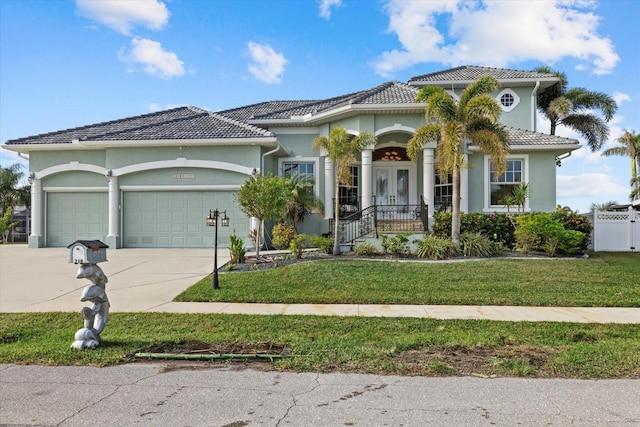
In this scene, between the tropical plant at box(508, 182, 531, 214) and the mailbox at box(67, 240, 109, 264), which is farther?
the tropical plant at box(508, 182, 531, 214)

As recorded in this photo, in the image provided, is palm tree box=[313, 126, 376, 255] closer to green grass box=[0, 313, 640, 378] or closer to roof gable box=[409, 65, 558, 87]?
→ green grass box=[0, 313, 640, 378]

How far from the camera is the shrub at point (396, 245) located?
14.0 metres

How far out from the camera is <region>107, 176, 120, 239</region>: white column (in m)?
17.3

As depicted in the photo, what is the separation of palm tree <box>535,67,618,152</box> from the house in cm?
781

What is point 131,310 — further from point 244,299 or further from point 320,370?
point 320,370

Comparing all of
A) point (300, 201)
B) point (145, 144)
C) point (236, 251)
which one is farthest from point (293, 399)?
point (145, 144)

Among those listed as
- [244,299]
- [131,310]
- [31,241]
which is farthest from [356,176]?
[31,241]

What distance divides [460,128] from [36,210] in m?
17.1

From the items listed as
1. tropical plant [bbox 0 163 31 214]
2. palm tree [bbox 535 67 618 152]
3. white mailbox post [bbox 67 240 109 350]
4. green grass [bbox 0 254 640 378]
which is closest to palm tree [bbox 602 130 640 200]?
palm tree [bbox 535 67 618 152]

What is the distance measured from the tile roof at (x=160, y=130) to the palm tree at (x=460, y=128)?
20.3 feet

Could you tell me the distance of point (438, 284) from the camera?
10.2 metres

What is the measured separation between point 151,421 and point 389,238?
37.3 ft

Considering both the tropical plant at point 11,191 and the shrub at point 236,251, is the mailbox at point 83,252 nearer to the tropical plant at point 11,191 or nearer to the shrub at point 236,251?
the shrub at point 236,251

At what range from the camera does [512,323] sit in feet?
23.8
